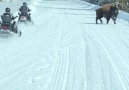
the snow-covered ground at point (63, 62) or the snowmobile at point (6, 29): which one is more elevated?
the snowmobile at point (6, 29)

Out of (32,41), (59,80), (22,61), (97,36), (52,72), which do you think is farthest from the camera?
(97,36)

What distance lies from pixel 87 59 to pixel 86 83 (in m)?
2.87

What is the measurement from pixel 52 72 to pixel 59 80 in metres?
0.74

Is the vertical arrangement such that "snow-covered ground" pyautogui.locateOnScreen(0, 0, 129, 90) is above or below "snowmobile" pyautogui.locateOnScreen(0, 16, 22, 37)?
below

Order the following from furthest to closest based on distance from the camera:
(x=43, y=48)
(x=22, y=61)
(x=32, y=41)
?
(x=32, y=41), (x=43, y=48), (x=22, y=61)

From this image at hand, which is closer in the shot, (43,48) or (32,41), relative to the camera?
(43,48)

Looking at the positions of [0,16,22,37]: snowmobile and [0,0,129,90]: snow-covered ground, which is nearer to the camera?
[0,0,129,90]: snow-covered ground

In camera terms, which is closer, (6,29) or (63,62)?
(63,62)

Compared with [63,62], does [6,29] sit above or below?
above

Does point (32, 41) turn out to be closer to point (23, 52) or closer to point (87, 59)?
point (23, 52)

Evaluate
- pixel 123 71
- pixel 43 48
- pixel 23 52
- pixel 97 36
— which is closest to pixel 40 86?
pixel 123 71

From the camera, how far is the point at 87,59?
11.1 metres

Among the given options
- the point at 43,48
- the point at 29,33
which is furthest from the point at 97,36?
the point at 43,48

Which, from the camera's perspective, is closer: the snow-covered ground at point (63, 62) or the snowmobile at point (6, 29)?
the snow-covered ground at point (63, 62)
